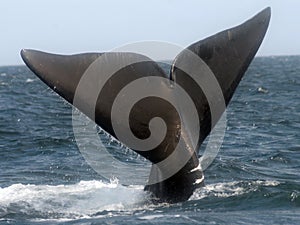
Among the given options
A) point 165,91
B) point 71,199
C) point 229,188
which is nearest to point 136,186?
point 71,199

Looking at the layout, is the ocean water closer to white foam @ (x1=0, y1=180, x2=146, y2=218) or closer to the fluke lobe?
white foam @ (x1=0, y1=180, x2=146, y2=218)

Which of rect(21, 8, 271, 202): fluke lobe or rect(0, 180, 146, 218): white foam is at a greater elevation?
rect(21, 8, 271, 202): fluke lobe

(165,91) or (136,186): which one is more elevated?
(165,91)

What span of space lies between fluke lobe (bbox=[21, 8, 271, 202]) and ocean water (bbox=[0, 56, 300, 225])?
1.42 feet

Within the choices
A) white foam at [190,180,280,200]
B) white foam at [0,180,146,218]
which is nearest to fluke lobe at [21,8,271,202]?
white foam at [190,180,280,200]

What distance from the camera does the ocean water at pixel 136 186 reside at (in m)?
7.52

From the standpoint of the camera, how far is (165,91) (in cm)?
731

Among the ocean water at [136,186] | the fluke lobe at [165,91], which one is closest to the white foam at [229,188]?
the ocean water at [136,186]

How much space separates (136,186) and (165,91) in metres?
2.69

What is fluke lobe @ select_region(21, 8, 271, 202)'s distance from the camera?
687cm

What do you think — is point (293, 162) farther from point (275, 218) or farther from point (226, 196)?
point (275, 218)

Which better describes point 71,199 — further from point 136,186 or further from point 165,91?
point 165,91

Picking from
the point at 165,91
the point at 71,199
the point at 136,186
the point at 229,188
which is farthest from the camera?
the point at 136,186

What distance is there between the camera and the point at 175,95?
7.38 meters
